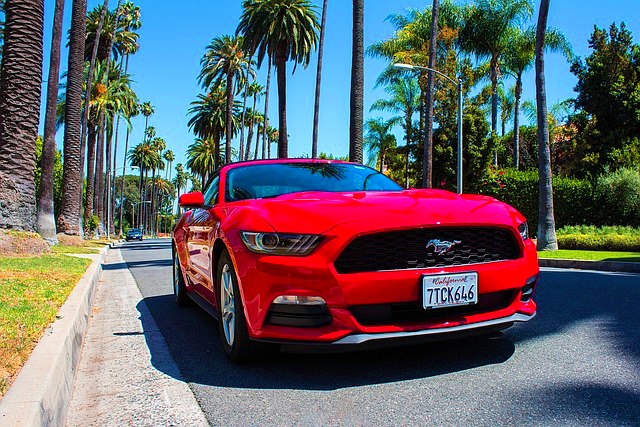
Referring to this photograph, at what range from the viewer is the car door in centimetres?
443

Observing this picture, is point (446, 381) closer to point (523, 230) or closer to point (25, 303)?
point (523, 230)

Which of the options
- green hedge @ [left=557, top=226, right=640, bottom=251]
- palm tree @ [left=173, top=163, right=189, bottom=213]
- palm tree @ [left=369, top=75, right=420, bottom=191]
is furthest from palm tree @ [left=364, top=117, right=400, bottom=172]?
palm tree @ [left=173, top=163, right=189, bottom=213]

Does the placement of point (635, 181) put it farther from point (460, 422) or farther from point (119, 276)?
point (460, 422)

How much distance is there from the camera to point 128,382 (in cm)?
371

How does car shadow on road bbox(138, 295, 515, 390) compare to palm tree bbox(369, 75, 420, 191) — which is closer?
car shadow on road bbox(138, 295, 515, 390)

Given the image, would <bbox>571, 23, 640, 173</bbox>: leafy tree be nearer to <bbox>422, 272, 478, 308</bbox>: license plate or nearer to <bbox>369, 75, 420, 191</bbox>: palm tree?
<bbox>369, 75, 420, 191</bbox>: palm tree

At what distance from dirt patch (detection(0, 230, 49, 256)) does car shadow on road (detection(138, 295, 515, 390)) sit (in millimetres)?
7914

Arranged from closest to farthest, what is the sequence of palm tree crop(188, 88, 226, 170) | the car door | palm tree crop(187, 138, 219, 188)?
the car door < palm tree crop(188, 88, 226, 170) < palm tree crop(187, 138, 219, 188)

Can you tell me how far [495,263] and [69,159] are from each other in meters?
21.6

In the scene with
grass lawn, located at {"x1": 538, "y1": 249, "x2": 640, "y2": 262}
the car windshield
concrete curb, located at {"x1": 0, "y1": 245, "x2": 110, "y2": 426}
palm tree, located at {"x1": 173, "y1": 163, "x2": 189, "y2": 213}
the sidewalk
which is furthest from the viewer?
palm tree, located at {"x1": 173, "y1": 163, "x2": 189, "y2": 213}

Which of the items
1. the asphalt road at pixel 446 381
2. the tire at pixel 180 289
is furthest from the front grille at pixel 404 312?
the tire at pixel 180 289

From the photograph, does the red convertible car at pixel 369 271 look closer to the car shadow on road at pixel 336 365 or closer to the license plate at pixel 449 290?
the license plate at pixel 449 290

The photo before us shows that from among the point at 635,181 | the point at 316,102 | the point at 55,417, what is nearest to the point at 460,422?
the point at 55,417

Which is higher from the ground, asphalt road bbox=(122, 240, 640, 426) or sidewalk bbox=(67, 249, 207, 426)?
asphalt road bbox=(122, 240, 640, 426)
